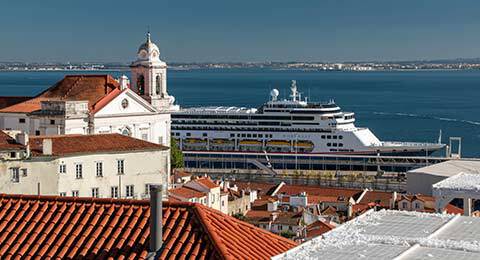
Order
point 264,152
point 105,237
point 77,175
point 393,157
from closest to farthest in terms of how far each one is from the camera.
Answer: point 105,237, point 77,175, point 393,157, point 264,152

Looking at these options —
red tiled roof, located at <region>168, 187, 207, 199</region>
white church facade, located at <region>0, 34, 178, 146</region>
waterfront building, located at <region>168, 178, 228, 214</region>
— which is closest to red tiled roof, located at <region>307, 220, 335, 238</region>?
waterfront building, located at <region>168, 178, 228, 214</region>

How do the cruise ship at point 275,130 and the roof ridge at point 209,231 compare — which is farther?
the cruise ship at point 275,130

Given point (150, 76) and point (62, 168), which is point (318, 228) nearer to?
point (62, 168)

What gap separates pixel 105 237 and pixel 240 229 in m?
1.32

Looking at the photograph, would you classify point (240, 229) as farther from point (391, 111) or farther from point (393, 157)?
point (391, 111)

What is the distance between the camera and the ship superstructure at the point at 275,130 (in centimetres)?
8075

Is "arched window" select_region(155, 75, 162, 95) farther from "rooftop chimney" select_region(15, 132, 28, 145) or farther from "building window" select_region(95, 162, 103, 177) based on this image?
"rooftop chimney" select_region(15, 132, 28, 145)

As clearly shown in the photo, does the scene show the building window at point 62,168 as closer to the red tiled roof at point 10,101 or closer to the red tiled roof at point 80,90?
the red tiled roof at point 80,90

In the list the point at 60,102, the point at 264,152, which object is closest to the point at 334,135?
the point at 264,152

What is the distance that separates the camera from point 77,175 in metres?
24.0

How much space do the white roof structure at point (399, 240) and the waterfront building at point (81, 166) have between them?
13382mm

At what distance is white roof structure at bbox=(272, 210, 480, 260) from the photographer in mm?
8336

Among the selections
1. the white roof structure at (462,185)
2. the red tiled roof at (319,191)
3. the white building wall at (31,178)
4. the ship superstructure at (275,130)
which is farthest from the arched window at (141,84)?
the white roof structure at (462,185)

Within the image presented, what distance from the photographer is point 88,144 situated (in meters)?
24.8
